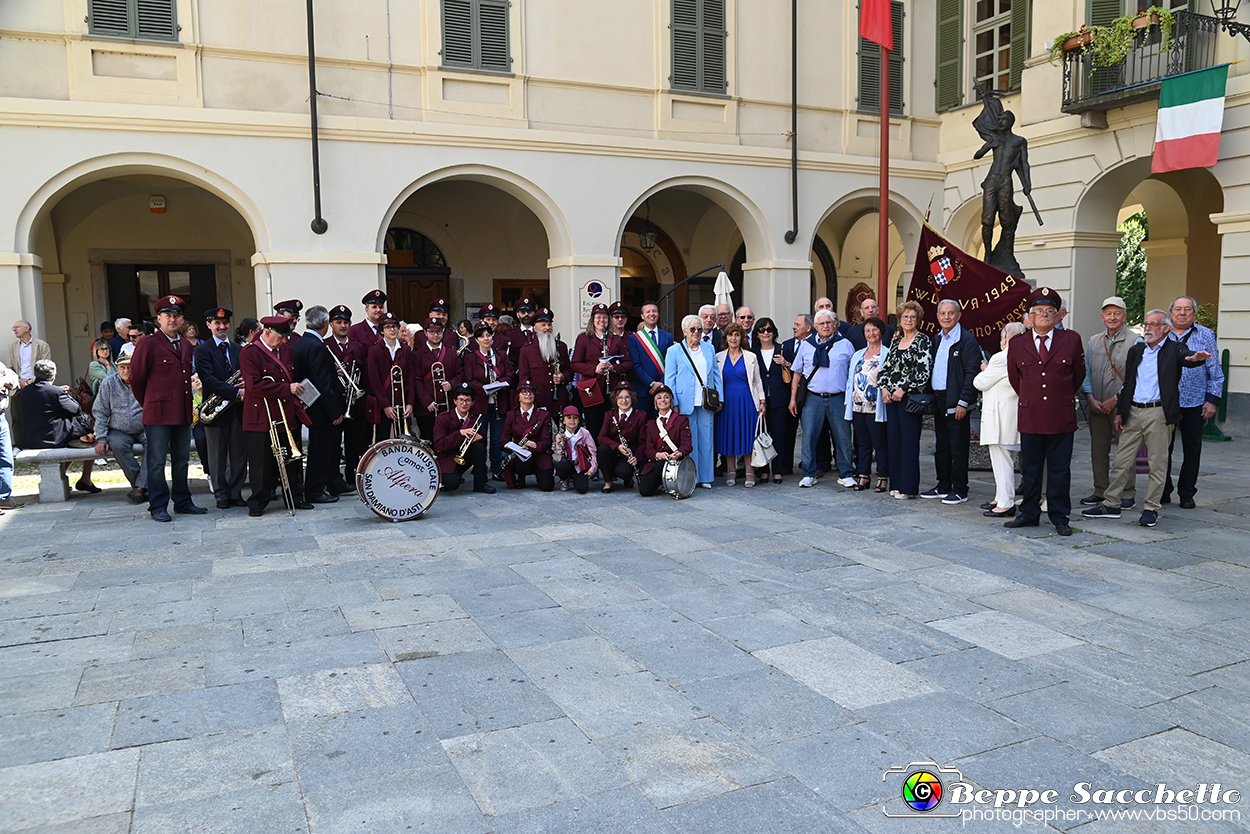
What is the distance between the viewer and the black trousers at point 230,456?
8445mm

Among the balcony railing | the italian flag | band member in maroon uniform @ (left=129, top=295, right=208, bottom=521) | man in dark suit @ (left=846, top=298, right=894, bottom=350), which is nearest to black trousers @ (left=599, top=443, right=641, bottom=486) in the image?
man in dark suit @ (left=846, top=298, right=894, bottom=350)

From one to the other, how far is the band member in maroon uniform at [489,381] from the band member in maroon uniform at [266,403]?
1751 mm

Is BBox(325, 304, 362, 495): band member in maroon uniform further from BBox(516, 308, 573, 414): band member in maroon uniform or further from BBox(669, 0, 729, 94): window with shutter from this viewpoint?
BBox(669, 0, 729, 94): window with shutter

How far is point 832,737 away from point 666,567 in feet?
8.57

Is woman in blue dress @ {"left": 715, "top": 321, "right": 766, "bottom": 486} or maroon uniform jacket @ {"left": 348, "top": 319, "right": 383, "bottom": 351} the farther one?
woman in blue dress @ {"left": 715, "top": 321, "right": 766, "bottom": 486}

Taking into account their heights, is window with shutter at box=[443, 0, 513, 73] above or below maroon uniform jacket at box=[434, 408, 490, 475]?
above

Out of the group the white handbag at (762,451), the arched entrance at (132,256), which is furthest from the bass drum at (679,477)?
the arched entrance at (132,256)

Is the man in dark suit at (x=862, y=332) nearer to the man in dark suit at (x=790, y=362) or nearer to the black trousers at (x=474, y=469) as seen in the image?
the man in dark suit at (x=790, y=362)

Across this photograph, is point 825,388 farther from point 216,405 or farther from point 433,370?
point 216,405

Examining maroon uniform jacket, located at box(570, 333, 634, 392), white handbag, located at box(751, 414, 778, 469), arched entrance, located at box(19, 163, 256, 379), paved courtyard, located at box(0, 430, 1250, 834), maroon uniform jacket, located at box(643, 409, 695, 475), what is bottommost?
paved courtyard, located at box(0, 430, 1250, 834)

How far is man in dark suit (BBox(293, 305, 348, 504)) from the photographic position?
8.48 metres

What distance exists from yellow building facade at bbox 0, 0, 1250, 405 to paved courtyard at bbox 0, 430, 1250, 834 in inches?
271

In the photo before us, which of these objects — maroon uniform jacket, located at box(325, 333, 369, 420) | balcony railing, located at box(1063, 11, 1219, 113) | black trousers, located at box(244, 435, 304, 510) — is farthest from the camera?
balcony railing, located at box(1063, 11, 1219, 113)

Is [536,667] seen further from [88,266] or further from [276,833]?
[88,266]
